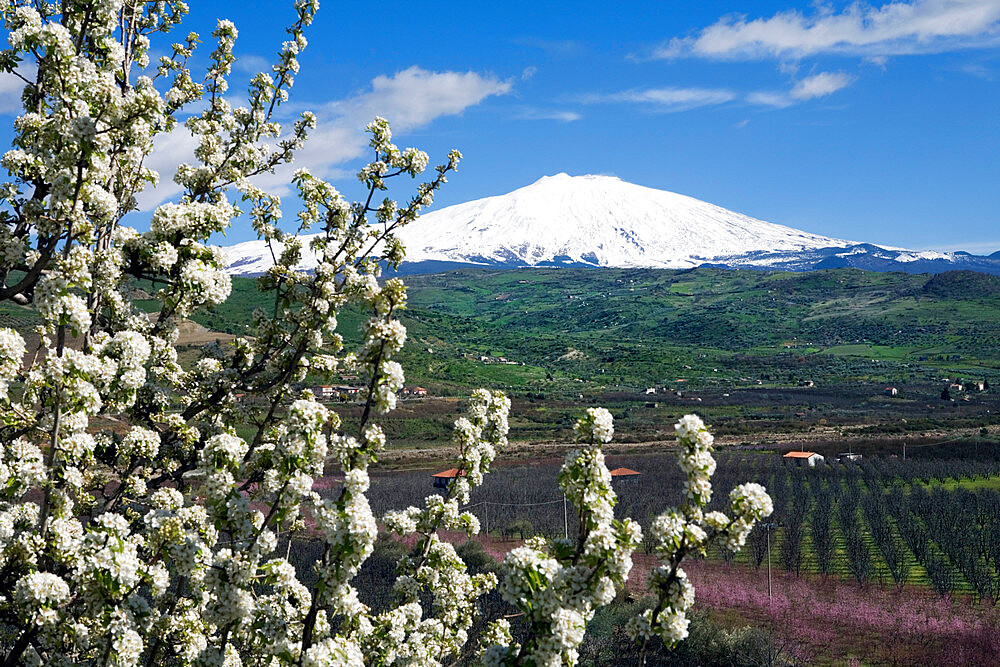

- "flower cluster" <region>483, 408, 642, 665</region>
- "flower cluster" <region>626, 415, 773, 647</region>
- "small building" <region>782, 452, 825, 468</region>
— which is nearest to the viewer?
"flower cluster" <region>483, 408, 642, 665</region>

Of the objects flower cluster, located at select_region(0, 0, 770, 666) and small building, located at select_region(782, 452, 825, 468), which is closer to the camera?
flower cluster, located at select_region(0, 0, 770, 666)

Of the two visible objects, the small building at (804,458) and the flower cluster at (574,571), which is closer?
the flower cluster at (574,571)

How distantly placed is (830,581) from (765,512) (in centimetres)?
3602

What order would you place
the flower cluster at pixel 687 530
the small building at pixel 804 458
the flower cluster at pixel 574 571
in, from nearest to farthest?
the flower cluster at pixel 574 571
the flower cluster at pixel 687 530
the small building at pixel 804 458

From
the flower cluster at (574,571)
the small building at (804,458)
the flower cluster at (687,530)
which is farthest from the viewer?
the small building at (804,458)

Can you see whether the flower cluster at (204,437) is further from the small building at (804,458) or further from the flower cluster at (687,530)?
the small building at (804,458)

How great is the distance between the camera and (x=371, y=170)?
6035mm

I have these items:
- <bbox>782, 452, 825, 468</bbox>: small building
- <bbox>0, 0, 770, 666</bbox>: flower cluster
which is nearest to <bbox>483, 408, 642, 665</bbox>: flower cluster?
<bbox>0, 0, 770, 666</bbox>: flower cluster

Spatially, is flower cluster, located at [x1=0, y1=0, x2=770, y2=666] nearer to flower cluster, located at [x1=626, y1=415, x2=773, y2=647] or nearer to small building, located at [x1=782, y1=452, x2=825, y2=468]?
flower cluster, located at [x1=626, y1=415, x2=773, y2=647]

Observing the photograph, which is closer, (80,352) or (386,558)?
(80,352)

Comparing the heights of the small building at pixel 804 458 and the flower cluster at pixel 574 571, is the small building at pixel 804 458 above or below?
below

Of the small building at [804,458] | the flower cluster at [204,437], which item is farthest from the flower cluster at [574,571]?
Result: the small building at [804,458]

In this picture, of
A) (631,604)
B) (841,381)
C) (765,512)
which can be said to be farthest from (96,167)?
(841,381)

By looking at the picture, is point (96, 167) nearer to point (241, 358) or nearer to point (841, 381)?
point (241, 358)
